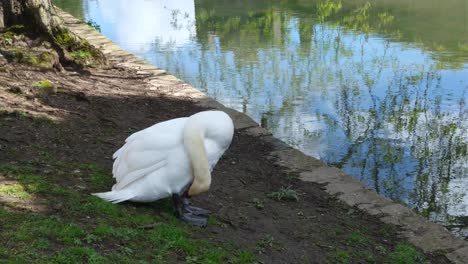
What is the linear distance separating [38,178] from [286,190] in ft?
7.22

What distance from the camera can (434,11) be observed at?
16.4 meters

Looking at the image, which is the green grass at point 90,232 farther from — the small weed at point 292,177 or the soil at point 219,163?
the small weed at point 292,177

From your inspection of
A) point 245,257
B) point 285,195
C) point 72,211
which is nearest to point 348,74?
Result: point 285,195

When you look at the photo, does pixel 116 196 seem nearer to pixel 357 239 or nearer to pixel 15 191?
pixel 15 191

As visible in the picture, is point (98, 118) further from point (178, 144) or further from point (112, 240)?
point (112, 240)

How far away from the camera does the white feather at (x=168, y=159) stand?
14.9ft

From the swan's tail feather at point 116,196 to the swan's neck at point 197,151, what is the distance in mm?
486

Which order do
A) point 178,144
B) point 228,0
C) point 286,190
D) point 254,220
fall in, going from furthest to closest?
point 228,0 < point 286,190 < point 254,220 < point 178,144

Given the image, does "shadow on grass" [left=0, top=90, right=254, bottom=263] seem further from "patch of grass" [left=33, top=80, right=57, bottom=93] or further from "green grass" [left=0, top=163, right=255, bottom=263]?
"patch of grass" [left=33, top=80, right=57, bottom=93]

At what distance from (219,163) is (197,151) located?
2.17m

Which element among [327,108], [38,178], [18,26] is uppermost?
[18,26]

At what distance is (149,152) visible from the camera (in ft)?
15.2

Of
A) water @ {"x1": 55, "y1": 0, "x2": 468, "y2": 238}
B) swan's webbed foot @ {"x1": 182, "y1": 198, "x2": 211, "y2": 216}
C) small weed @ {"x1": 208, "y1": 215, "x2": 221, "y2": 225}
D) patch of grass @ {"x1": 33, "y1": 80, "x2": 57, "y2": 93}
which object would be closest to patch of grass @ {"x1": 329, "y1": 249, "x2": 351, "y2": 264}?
small weed @ {"x1": 208, "y1": 215, "x2": 221, "y2": 225}

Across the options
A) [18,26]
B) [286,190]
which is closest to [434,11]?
[18,26]
